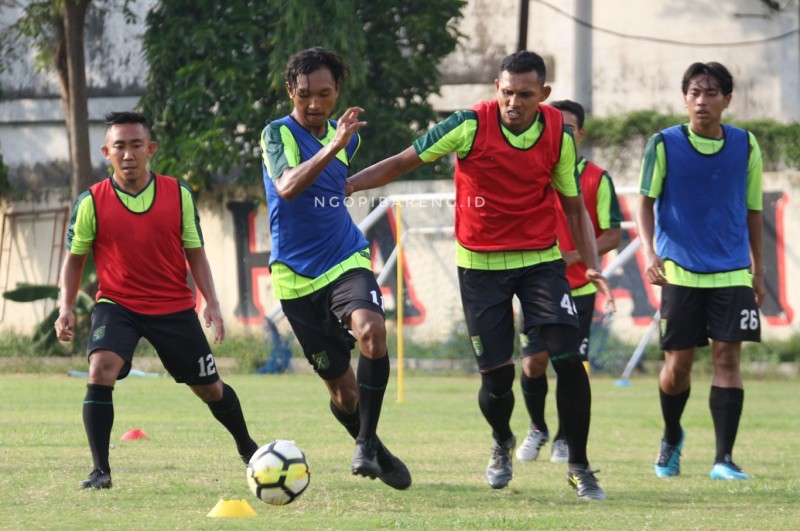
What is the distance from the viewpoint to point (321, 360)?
→ 7.42 metres

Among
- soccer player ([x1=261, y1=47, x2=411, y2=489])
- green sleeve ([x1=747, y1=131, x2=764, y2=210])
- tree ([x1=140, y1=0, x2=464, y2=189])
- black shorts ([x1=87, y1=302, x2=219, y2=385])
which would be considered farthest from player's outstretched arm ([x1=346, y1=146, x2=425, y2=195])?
tree ([x1=140, y1=0, x2=464, y2=189])

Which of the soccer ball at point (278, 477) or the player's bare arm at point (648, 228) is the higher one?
the player's bare arm at point (648, 228)

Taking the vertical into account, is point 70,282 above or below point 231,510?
above

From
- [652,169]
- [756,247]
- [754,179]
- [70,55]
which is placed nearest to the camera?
[652,169]

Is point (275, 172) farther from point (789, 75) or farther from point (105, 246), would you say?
point (789, 75)

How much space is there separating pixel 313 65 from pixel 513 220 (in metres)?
1.30

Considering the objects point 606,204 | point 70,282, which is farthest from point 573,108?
point 70,282

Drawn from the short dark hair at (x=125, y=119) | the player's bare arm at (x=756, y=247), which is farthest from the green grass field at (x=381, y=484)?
the short dark hair at (x=125, y=119)

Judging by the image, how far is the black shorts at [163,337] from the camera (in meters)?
7.37

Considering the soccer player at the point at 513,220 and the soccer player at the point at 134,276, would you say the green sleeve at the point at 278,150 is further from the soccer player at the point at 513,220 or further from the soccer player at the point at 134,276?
the soccer player at the point at 134,276

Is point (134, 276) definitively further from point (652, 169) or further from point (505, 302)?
point (652, 169)

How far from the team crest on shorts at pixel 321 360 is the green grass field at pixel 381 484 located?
60 centimetres

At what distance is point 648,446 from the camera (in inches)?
393

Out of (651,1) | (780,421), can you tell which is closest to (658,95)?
(651,1)
